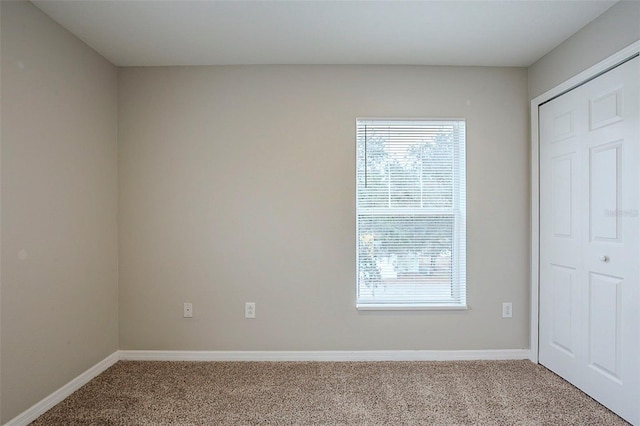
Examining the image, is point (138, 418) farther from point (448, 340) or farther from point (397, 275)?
point (448, 340)

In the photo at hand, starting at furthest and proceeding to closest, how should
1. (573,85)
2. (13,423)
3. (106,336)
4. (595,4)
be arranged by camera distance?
1. (106,336)
2. (573,85)
3. (595,4)
4. (13,423)

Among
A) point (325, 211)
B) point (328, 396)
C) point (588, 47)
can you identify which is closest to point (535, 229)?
point (588, 47)

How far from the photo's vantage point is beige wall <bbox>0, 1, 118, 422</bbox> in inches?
77.3

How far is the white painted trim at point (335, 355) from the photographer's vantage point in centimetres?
291

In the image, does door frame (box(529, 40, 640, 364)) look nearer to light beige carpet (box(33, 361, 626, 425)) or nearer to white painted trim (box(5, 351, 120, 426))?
light beige carpet (box(33, 361, 626, 425))

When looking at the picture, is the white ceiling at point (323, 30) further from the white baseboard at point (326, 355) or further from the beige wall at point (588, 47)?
the white baseboard at point (326, 355)

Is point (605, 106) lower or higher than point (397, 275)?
higher

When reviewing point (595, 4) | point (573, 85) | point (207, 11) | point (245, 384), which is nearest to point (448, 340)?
point (245, 384)

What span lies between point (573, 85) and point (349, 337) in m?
2.50

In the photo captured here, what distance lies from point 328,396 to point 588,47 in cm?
288

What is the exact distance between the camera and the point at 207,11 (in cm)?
216

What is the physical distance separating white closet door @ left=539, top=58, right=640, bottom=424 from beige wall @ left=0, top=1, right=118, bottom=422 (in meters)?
3.48

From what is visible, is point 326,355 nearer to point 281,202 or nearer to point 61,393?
point 281,202

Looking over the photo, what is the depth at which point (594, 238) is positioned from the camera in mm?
2297
